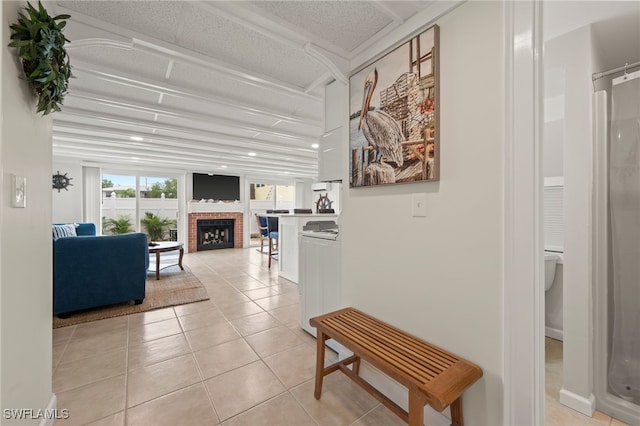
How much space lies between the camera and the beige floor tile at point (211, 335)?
7.40 feet

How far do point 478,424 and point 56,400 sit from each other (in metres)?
2.31

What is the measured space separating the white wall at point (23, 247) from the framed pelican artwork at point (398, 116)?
63.8 inches

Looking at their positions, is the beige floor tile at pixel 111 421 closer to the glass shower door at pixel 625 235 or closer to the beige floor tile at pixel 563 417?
the beige floor tile at pixel 563 417

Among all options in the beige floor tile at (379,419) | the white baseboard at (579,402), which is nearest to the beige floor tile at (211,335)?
the beige floor tile at (379,419)

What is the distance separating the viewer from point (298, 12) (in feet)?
4.87

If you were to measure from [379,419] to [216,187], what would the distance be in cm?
732

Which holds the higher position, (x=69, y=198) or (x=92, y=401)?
(x=69, y=198)

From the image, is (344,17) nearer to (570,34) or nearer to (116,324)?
(570,34)

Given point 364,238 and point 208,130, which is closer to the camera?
point 364,238

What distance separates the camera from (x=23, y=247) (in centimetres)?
104

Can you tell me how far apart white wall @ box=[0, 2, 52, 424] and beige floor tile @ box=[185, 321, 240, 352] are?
0.99 m

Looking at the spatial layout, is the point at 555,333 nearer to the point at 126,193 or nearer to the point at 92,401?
the point at 92,401

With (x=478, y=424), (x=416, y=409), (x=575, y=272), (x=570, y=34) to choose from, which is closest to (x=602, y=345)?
(x=575, y=272)

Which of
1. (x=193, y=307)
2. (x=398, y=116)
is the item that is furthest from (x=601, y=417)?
(x=193, y=307)
